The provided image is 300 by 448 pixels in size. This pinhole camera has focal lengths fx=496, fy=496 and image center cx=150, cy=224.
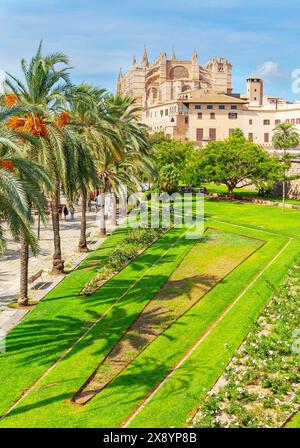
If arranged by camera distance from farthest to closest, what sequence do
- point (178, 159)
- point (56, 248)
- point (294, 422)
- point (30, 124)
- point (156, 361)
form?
point (178, 159)
point (56, 248)
point (30, 124)
point (156, 361)
point (294, 422)

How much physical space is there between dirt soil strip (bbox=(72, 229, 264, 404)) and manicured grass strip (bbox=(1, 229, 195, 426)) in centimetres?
30

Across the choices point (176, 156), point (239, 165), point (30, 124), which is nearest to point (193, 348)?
point (30, 124)

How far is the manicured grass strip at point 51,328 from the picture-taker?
14.2 meters

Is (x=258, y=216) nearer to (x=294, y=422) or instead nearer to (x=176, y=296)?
(x=176, y=296)

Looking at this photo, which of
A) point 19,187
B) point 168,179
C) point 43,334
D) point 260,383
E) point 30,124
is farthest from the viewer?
point 168,179

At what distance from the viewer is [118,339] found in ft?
55.0

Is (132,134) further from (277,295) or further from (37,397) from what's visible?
(37,397)

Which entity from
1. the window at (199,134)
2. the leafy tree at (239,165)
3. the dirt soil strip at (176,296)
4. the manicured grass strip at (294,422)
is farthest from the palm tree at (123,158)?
the window at (199,134)

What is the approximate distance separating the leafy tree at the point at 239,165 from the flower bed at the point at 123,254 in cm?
1981

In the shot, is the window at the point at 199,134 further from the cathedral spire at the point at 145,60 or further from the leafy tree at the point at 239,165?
the cathedral spire at the point at 145,60

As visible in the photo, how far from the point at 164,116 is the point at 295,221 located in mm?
79618

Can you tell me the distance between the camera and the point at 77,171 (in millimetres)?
21234

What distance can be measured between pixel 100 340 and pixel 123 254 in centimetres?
1081

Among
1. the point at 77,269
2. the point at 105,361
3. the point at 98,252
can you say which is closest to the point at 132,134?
the point at 98,252
